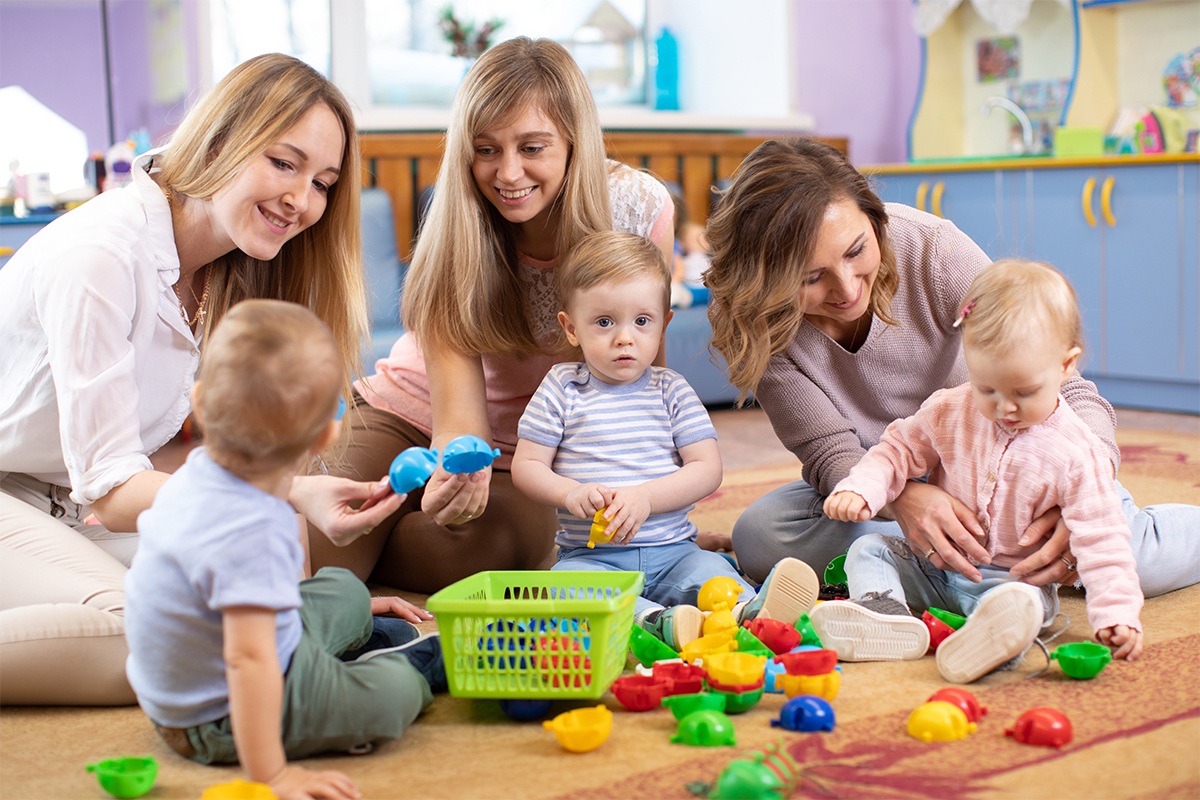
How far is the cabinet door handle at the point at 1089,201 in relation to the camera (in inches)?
147

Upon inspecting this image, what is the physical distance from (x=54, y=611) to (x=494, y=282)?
2.62 feet

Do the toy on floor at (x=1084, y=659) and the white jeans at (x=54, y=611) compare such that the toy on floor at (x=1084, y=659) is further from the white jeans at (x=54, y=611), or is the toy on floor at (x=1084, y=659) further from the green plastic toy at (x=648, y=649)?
the white jeans at (x=54, y=611)

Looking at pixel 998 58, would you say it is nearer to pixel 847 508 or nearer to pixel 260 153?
pixel 847 508

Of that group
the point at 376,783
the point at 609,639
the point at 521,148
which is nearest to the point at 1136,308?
the point at 521,148

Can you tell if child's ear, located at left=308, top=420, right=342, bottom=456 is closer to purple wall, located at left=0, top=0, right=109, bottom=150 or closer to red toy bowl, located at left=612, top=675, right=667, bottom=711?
red toy bowl, located at left=612, top=675, right=667, bottom=711

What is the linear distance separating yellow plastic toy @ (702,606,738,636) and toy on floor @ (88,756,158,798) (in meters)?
0.68

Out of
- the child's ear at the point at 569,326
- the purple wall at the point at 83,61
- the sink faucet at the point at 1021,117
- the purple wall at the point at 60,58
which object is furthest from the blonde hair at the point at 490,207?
the sink faucet at the point at 1021,117

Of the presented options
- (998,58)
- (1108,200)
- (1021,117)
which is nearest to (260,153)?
(1108,200)

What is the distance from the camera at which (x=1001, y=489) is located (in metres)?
1.60

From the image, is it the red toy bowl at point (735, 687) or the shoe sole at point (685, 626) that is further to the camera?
the shoe sole at point (685, 626)

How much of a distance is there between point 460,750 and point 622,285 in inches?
28.3

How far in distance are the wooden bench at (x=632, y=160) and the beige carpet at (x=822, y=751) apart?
2.82 metres

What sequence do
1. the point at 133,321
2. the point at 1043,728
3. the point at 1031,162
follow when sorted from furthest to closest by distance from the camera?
the point at 1031,162, the point at 133,321, the point at 1043,728

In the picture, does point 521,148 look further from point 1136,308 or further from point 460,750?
point 1136,308
